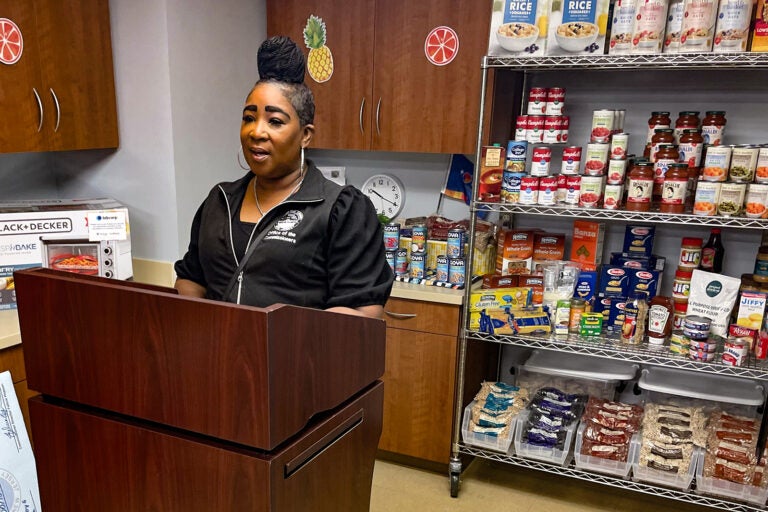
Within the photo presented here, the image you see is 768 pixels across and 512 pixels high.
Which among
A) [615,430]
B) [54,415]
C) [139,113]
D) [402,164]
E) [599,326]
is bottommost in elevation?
[615,430]

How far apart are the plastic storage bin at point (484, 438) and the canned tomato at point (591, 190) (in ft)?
3.07

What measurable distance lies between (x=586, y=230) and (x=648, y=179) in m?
0.37

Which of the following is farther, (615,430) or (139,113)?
(139,113)

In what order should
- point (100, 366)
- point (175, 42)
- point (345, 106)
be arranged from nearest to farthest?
point (100, 366) → point (175, 42) → point (345, 106)

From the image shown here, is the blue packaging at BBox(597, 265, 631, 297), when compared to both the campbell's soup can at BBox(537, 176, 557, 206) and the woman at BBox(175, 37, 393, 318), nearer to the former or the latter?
the campbell's soup can at BBox(537, 176, 557, 206)

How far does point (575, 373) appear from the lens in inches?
99.7

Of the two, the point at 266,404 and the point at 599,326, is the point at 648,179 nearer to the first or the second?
the point at 599,326

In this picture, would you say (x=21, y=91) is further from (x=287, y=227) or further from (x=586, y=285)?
(x=586, y=285)

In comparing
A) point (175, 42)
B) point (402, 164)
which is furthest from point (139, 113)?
point (402, 164)

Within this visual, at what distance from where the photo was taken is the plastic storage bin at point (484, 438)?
2424 millimetres

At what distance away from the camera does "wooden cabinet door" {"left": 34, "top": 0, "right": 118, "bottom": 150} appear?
7.30 feet

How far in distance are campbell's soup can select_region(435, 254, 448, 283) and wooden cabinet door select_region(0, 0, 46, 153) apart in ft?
5.53

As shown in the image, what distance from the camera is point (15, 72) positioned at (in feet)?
6.90

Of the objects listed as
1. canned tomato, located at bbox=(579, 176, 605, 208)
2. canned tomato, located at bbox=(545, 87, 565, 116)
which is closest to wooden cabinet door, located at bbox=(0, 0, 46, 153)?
canned tomato, located at bbox=(545, 87, 565, 116)
